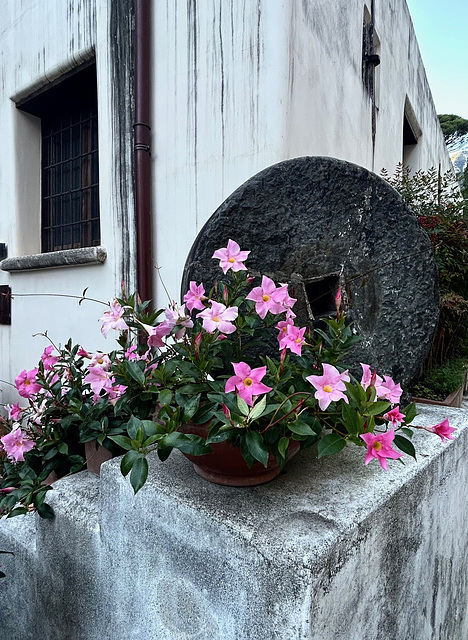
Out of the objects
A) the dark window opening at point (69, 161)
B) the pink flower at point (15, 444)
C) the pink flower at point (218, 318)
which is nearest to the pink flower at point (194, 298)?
the pink flower at point (218, 318)

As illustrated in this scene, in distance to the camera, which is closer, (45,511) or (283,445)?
(283,445)

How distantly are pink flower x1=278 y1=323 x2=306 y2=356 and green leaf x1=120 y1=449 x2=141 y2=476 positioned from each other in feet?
1.38

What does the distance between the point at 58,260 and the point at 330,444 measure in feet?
11.0

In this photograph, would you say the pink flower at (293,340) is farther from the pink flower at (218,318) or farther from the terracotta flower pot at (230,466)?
the terracotta flower pot at (230,466)

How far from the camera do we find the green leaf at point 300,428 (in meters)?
0.82

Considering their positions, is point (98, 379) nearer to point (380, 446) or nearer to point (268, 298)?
point (268, 298)

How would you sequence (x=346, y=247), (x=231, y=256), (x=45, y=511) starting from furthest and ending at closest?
(x=346, y=247)
(x=45, y=511)
(x=231, y=256)

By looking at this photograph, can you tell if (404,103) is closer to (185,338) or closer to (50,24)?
(50,24)

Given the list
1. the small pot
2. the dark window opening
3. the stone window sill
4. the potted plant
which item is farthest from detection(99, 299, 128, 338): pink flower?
the dark window opening

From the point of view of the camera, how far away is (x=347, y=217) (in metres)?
1.58

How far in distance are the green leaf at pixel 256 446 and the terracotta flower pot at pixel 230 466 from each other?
0.45 feet

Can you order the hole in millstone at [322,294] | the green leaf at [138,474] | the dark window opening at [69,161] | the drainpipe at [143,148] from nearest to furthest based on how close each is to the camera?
the green leaf at [138,474] → the hole in millstone at [322,294] → the drainpipe at [143,148] → the dark window opening at [69,161]

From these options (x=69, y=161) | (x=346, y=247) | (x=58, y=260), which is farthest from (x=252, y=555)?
(x=69, y=161)

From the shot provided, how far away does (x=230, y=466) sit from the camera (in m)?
1.01
